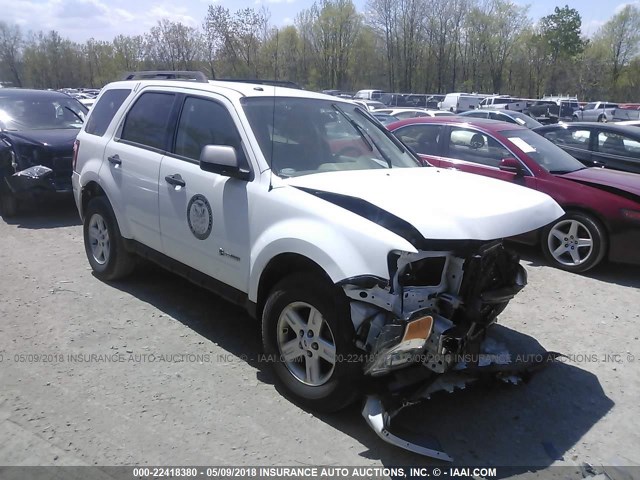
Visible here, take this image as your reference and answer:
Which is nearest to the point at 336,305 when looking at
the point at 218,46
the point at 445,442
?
the point at 445,442

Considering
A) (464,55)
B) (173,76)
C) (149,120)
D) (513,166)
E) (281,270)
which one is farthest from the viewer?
(464,55)

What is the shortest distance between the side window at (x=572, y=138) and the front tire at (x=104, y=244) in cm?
706

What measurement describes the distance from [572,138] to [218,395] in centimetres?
768

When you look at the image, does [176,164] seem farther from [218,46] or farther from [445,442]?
[445,442]

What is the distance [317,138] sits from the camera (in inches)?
165

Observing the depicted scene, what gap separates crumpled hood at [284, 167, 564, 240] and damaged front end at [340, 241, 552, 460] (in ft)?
0.39

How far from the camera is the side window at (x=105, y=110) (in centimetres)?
543

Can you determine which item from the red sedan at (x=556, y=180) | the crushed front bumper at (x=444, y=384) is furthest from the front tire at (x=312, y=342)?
the red sedan at (x=556, y=180)

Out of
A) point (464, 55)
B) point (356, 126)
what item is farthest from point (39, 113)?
point (464, 55)

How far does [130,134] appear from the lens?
5066 mm

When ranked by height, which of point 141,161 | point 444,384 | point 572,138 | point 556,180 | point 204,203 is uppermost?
point 141,161

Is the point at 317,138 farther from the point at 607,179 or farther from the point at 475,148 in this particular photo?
the point at 607,179

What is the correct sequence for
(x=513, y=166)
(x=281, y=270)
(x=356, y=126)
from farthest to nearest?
(x=513, y=166), (x=356, y=126), (x=281, y=270)

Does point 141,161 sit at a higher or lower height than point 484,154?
higher
